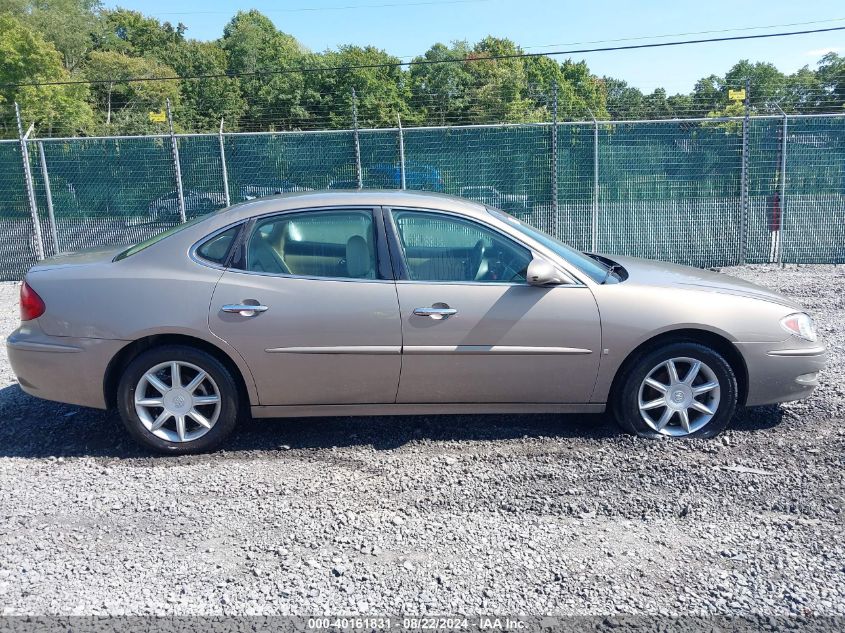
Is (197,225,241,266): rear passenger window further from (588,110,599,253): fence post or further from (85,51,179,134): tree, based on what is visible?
(85,51,179,134): tree

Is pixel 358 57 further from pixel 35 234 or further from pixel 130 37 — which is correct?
pixel 35 234

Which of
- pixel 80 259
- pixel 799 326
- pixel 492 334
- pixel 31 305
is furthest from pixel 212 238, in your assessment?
pixel 799 326

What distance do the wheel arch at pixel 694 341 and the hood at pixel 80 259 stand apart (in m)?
3.40

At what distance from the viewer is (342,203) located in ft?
16.4

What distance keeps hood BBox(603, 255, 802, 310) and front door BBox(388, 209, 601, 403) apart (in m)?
0.59

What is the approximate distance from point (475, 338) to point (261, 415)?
1440mm

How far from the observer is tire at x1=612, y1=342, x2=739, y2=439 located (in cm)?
482

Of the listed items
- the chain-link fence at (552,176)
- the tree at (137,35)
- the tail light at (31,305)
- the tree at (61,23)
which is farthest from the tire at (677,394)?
the tree at (137,35)

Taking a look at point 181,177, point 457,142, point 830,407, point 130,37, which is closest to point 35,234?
point 181,177

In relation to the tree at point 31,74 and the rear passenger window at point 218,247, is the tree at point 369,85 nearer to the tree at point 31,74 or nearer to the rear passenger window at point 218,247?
the tree at point 31,74

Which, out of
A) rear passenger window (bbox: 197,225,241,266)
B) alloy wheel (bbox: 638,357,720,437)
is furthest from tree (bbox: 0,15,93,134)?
alloy wheel (bbox: 638,357,720,437)

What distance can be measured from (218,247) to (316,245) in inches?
24.4

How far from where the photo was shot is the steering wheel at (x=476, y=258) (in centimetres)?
487

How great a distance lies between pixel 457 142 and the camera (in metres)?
11.9
